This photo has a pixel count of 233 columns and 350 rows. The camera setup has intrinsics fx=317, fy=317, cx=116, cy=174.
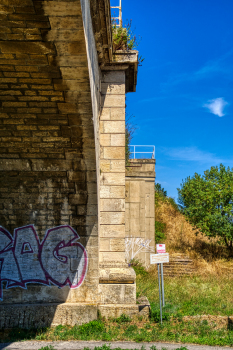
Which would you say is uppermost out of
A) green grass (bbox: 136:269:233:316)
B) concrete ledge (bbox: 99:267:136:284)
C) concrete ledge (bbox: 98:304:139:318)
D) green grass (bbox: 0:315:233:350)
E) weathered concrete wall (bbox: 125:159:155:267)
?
weathered concrete wall (bbox: 125:159:155:267)

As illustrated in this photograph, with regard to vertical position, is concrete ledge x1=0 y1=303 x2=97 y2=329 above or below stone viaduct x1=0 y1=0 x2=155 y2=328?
below

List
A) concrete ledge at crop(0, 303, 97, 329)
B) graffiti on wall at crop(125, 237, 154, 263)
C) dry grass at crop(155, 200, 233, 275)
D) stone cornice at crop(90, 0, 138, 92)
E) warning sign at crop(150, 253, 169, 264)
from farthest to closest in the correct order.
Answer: dry grass at crop(155, 200, 233, 275)
graffiti on wall at crop(125, 237, 154, 263)
warning sign at crop(150, 253, 169, 264)
concrete ledge at crop(0, 303, 97, 329)
stone cornice at crop(90, 0, 138, 92)

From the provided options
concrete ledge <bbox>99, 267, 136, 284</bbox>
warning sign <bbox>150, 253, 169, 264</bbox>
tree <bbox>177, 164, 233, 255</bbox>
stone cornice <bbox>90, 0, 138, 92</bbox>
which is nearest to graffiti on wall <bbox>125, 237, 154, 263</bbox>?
tree <bbox>177, 164, 233, 255</bbox>

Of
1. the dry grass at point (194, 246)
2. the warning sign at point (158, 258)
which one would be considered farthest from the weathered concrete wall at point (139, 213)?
the warning sign at point (158, 258)

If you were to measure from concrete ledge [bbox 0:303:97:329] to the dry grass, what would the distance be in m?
9.43

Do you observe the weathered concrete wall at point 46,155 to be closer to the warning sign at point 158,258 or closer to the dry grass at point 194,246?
the warning sign at point 158,258

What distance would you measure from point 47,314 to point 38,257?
119 centimetres

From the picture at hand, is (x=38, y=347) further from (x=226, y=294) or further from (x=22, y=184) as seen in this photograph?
(x=226, y=294)

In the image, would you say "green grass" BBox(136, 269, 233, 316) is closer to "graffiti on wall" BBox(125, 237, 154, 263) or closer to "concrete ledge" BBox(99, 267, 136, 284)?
"concrete ledge" BBox(99, 267, 136, 284)

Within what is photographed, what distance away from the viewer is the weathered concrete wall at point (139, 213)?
15266 mm

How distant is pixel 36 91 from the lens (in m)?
4.89

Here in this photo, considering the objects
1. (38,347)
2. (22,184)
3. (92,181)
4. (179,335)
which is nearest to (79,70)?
(92,181)

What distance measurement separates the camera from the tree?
1739 centimetres

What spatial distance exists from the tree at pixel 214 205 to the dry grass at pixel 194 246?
1010 millimetres
